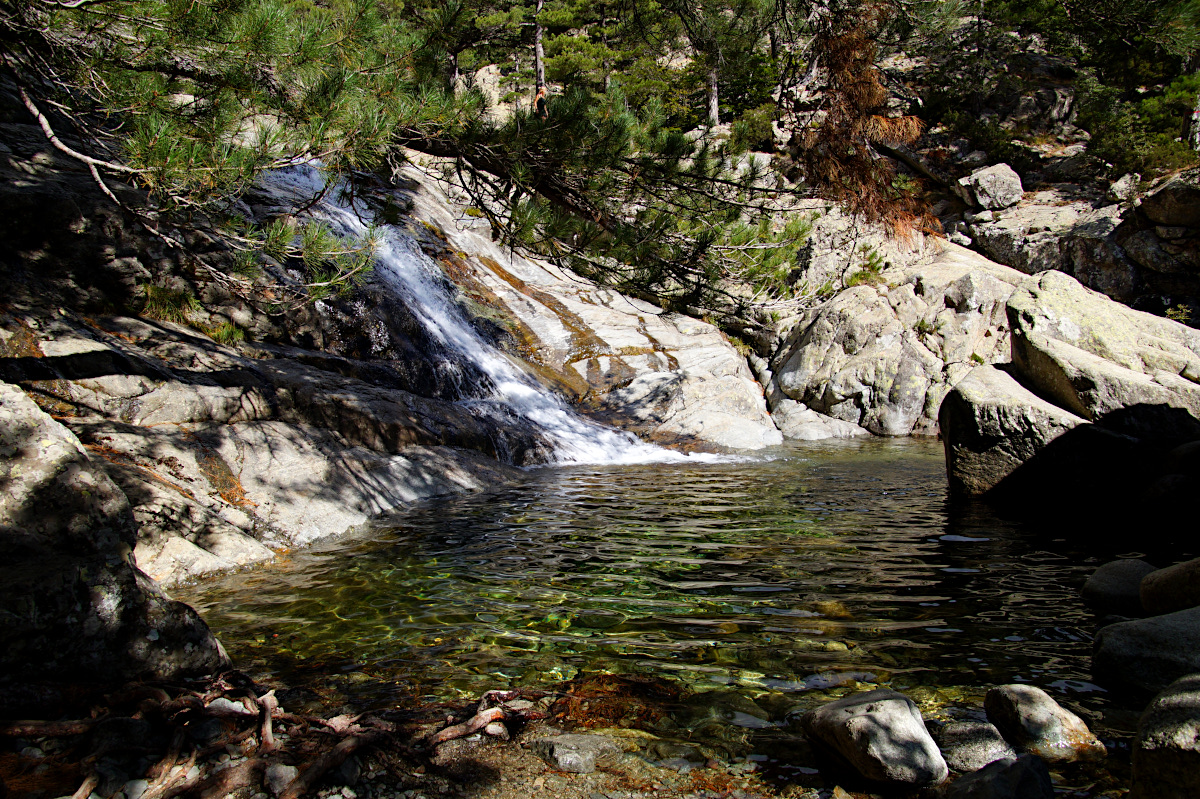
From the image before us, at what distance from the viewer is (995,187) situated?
26266mm

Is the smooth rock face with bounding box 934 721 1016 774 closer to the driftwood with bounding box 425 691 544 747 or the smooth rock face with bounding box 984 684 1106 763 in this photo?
the smooth rock face with bounding box 984 684 1106 763

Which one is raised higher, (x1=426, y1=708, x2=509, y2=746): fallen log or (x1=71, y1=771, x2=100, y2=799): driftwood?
(x1=71, y1=771, x2=100, y2=799): driftwood

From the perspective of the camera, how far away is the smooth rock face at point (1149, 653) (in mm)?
3004

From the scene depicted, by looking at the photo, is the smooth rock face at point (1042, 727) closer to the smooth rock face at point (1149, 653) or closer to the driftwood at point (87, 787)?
the smooth rock face at point (1149, 653)

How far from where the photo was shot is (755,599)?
4.44 m

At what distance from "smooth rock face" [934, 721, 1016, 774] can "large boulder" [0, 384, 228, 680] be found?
3.25 metres

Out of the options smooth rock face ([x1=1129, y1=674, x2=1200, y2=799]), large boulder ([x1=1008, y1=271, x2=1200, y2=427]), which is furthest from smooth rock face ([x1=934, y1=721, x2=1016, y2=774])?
large boulder ([x1=1008, y1=271, x2=1200, y2=427])

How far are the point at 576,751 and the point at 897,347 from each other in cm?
1857

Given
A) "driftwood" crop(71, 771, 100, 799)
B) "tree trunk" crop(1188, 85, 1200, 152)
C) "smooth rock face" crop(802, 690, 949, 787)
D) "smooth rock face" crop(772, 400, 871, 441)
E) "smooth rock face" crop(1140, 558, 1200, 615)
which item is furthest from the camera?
"tree trunk" crop(1188, 85, 1200, 152)

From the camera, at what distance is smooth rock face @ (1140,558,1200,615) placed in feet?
12.2

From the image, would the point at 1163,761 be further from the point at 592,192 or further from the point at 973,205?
the point at 973,205

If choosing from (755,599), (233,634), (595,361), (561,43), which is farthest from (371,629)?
(561,43)

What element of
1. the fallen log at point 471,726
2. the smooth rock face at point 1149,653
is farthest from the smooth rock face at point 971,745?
the fallen log at point 471,726

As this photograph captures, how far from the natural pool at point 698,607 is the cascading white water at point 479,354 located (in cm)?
476
